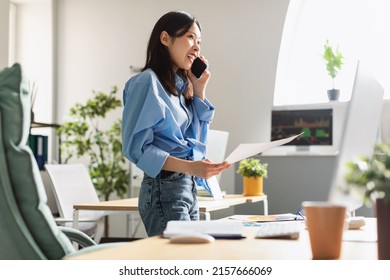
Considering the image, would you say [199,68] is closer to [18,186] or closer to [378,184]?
[18,186]

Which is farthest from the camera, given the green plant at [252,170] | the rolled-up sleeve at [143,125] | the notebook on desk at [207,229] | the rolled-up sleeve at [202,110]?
the green plant at [252,170]

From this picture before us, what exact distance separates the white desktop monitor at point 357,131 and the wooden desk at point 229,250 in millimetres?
114

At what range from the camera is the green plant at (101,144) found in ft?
16.4

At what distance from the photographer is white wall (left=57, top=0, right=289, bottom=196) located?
189 inches

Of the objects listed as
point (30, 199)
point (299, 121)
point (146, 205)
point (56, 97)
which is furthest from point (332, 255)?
point (56, 97)

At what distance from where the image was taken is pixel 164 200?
5.25 feet

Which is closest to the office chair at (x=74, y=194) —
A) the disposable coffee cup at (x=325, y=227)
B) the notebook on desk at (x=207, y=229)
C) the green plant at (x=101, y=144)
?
the green plant at (x=101, y=144)

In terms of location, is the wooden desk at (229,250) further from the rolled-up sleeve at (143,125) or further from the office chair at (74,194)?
the office chair at (74,194)

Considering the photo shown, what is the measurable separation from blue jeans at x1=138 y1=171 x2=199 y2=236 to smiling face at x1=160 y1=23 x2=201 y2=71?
0.39 meters

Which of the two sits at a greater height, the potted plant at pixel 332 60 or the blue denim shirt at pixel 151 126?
the potted plant at pixel 332 60

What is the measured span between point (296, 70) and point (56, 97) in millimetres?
2506

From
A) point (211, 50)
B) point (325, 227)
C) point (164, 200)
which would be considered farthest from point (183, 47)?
point (211, 50)

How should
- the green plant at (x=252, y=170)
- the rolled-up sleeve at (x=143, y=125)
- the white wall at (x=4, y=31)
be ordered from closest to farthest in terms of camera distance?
the rolled-up sleeve at (x=143, y=125)
the white wall at (x=4, y=31)
the green plant at (x=252, y=170)

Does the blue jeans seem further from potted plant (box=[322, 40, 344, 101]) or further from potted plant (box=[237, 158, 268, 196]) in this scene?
potted plant (box=[322, 40, 344, 101])
